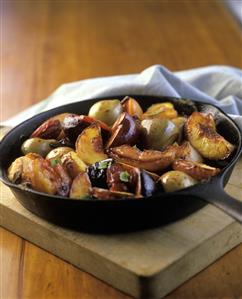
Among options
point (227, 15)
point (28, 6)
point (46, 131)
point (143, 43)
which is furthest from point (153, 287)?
Answer: point (28, 6)

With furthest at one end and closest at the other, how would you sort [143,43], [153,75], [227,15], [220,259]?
[227,15], [143,43], [153,75], [220,259]

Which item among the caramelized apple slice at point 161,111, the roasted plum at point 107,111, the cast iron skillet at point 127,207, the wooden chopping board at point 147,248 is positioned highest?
the roasted plum at point 107,111

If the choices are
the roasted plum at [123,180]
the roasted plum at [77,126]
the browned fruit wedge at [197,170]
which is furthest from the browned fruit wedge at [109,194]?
the roasted plum at [77,126]

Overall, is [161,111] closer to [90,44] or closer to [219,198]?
[219,198]

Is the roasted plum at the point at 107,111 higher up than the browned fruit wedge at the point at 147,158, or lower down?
higher up

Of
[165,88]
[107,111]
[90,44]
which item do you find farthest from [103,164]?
[90,44]

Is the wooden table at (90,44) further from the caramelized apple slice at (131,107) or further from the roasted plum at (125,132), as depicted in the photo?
the caramelized apple slice at (131,107)

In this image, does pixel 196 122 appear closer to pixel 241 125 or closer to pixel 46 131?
pixel 241 125

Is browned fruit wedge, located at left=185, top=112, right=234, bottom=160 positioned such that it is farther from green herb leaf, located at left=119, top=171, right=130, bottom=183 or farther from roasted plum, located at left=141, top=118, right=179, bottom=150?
green herb leaf, located at left=119, top=171, right=130, bottom=183
